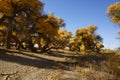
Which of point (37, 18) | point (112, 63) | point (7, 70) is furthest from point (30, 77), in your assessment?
point (37, 18)

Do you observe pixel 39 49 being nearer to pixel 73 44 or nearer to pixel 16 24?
pixel 16 24

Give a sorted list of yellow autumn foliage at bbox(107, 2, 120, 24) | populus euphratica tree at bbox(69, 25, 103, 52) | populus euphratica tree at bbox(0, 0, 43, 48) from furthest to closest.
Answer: populus euphratica tree at bbox(69, 25, 103, 52), populus euphratica tree at bbox(0, 0, 43, 48), yellow autumn foliage at bbox(107, 2, 120, 24)

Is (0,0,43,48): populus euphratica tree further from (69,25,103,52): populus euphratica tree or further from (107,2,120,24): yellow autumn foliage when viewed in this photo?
(69,25,103,52): populus euphratica tree

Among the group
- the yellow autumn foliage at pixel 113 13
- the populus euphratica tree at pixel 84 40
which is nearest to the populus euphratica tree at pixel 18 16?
the yellow autumn foliage at pixel 113 13

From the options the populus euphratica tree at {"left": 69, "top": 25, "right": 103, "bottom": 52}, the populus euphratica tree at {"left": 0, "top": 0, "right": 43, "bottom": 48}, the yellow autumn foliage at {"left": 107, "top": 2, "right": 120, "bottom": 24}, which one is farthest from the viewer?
the populus euphratica tree at {"left": 69, "top": 25, "right": 103, "bottom": 52}

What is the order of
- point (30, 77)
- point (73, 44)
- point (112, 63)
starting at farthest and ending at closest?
point (73, 44), point (30, 77), point (112, 63)

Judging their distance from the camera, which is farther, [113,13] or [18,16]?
[18,16]

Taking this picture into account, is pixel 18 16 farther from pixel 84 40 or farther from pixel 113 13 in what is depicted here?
pixel 84 40

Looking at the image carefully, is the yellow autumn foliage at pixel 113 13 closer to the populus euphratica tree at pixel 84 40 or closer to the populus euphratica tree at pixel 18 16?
the populus euphratica tree at pixel 18 16

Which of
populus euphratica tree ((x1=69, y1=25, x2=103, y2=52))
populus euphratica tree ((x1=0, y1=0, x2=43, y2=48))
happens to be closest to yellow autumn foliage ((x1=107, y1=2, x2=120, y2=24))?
populus euphratica tree ((x1=0, y1=0, x2=43, y2=48))

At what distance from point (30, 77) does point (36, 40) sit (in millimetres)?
21204

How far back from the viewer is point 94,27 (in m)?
53.6

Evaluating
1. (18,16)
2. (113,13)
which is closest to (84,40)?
(18,16)

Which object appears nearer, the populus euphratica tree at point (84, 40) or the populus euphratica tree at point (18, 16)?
the populus euphratica tree at point (18, 16)
